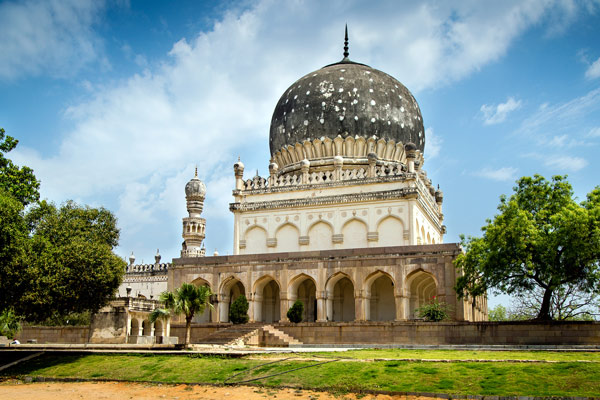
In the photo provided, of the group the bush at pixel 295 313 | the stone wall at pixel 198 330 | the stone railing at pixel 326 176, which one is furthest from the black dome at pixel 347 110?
the stone wall at pixel 198 330

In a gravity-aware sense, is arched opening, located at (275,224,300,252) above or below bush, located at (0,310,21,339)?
above

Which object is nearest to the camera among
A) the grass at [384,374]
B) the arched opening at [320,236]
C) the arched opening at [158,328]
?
the grass at [384,374]

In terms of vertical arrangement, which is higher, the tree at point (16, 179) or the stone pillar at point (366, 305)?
the tree at point (16, 179)

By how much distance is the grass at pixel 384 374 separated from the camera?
39.1ft

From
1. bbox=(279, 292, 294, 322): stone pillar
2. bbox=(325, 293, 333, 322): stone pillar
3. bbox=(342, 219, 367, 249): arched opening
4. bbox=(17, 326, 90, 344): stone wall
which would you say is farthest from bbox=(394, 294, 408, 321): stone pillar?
bbox=(17, 326, 90, 344): stone wall

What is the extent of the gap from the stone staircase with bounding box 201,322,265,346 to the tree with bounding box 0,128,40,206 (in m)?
7.86

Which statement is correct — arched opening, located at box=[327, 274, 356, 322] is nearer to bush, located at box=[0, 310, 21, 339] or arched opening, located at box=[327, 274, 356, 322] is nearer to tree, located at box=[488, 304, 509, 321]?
bush, located at box=[0, 310, 21, 339]

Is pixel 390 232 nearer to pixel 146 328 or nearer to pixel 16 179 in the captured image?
pixel 146 328

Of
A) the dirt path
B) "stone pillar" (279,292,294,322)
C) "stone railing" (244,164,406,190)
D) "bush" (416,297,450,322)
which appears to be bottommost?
the dirt path

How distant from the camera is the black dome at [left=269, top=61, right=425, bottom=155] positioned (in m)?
30.8

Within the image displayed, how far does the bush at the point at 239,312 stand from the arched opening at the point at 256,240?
497cm

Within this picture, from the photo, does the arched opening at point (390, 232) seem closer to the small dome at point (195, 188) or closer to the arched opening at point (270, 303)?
the arched opening at point (270, 303)

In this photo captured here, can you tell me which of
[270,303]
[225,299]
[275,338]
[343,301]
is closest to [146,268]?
[270,303]

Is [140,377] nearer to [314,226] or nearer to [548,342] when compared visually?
[548,342]
